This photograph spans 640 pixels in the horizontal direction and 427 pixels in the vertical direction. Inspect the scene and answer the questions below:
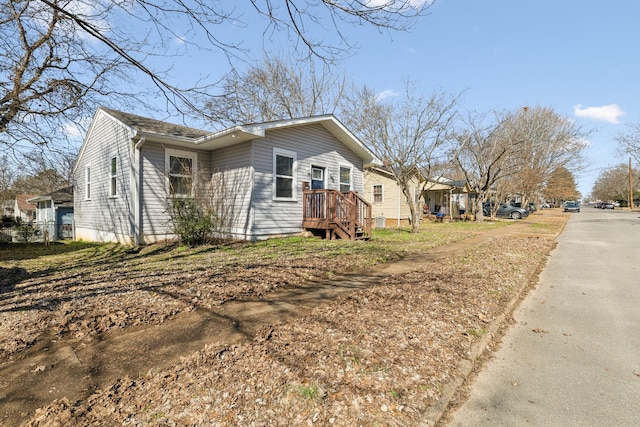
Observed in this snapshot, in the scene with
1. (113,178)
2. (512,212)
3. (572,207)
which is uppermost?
(113,178)

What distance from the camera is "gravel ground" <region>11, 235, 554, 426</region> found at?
6.99 feet

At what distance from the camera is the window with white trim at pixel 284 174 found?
10.8 metres

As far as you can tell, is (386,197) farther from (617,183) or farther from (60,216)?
(617,183)

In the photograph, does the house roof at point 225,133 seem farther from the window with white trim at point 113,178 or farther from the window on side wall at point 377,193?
the window on side wall at point 377,193

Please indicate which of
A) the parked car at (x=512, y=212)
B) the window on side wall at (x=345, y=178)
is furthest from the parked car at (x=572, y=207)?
the window on side wall at (x=345, y=178)

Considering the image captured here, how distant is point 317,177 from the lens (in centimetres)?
1229

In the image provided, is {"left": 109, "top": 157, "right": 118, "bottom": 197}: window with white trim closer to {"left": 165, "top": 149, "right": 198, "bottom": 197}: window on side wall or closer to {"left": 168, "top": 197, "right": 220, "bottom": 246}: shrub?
{"left": 165, "top": 149, "right": 198, "bottom": 197}: window on side wall

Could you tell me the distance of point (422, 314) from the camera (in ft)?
12.7

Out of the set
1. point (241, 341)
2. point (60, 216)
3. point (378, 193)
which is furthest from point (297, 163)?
point (60, 216)

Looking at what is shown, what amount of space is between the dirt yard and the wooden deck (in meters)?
4.27

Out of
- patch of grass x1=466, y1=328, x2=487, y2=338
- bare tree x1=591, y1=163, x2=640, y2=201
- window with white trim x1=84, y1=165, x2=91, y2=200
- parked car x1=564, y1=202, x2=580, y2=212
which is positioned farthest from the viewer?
bare tree x1=591, y1=163, x2=640, y2=201

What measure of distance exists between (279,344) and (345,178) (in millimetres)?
10955

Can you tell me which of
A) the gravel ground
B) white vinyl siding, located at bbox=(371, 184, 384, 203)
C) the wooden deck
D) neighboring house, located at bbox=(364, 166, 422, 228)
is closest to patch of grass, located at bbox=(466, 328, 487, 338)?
the gravel ground

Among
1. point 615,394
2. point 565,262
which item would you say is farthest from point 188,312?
point 565,262
